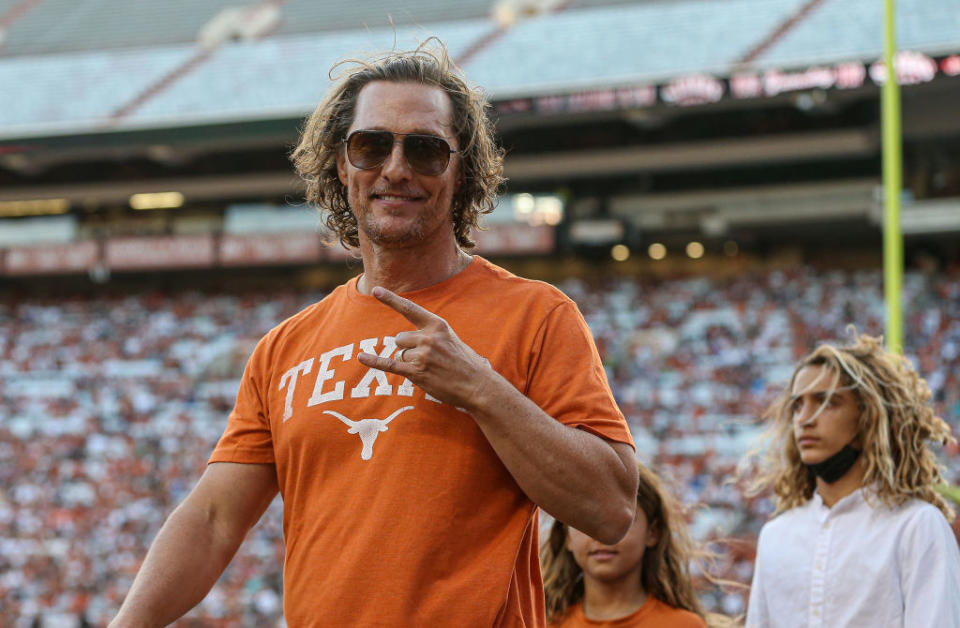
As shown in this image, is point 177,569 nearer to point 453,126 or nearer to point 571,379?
point 571,379

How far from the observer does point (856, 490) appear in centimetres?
327

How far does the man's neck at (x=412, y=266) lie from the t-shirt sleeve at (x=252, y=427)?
26 cm

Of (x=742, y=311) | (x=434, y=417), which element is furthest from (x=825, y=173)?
(x=434, y=417)

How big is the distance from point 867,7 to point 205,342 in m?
12.2

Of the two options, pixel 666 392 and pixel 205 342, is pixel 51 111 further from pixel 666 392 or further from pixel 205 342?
pixel 666 392

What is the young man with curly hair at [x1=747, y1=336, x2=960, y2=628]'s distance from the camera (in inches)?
119

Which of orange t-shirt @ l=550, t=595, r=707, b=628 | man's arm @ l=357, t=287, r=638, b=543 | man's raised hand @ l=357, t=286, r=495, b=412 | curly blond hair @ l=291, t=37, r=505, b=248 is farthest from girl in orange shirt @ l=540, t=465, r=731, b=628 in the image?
man's raised hand @ l=357, t=286, r=495, b=412

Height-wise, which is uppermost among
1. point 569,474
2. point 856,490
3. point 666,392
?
point 569,474

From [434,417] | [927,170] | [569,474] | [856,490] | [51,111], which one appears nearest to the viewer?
[569,474]

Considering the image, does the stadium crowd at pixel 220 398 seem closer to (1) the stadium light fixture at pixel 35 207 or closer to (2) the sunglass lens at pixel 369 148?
(1) the stadium light fixture at pixel 35 207

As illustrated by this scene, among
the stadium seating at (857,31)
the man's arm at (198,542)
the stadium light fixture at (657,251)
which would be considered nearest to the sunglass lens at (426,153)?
the man's arm at (198,542)

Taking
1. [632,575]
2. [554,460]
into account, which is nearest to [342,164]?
[554,460]

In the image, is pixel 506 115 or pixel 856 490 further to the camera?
pixel 506 115

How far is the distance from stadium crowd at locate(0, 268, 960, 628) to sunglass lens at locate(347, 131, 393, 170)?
31.9 ft
